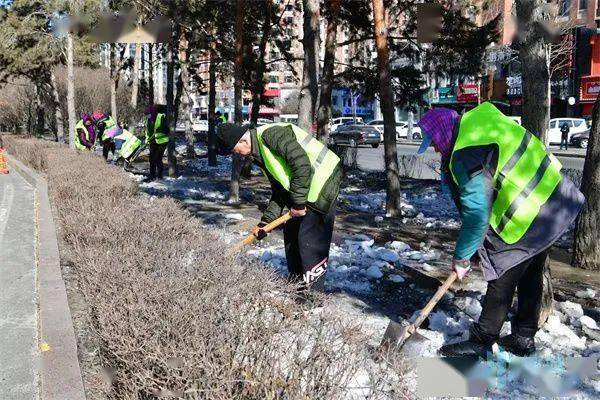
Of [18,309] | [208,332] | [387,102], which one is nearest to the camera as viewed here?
[208,332]

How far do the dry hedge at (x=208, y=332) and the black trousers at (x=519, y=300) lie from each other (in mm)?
1202

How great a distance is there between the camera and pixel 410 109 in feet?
52.5

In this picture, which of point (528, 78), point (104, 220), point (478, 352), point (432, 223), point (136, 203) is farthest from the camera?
point (432, 223)

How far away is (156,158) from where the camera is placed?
14.6 meters

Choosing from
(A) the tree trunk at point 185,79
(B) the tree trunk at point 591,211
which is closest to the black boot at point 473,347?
(B) the tree trunk at point 591,211

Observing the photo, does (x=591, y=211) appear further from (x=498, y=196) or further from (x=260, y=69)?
(x=260, y=69)

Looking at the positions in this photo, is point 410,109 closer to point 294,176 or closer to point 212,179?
point 212,179

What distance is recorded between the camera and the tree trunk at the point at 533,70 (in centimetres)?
454

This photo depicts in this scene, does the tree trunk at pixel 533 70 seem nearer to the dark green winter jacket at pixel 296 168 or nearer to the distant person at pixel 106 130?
the dark green winter jacket at pixel 296 168

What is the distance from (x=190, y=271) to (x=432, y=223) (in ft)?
21.2

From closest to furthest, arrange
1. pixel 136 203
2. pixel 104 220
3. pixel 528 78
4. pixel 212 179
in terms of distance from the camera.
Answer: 1. pixel 528 78
2. pixel 104 220
3. pixel 136 203
4. pixel 212 179

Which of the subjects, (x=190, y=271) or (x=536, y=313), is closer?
(x=190, y=271)

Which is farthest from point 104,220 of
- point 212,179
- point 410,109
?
point 410,109

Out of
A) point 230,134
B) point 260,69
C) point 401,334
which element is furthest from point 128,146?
point 401,334
